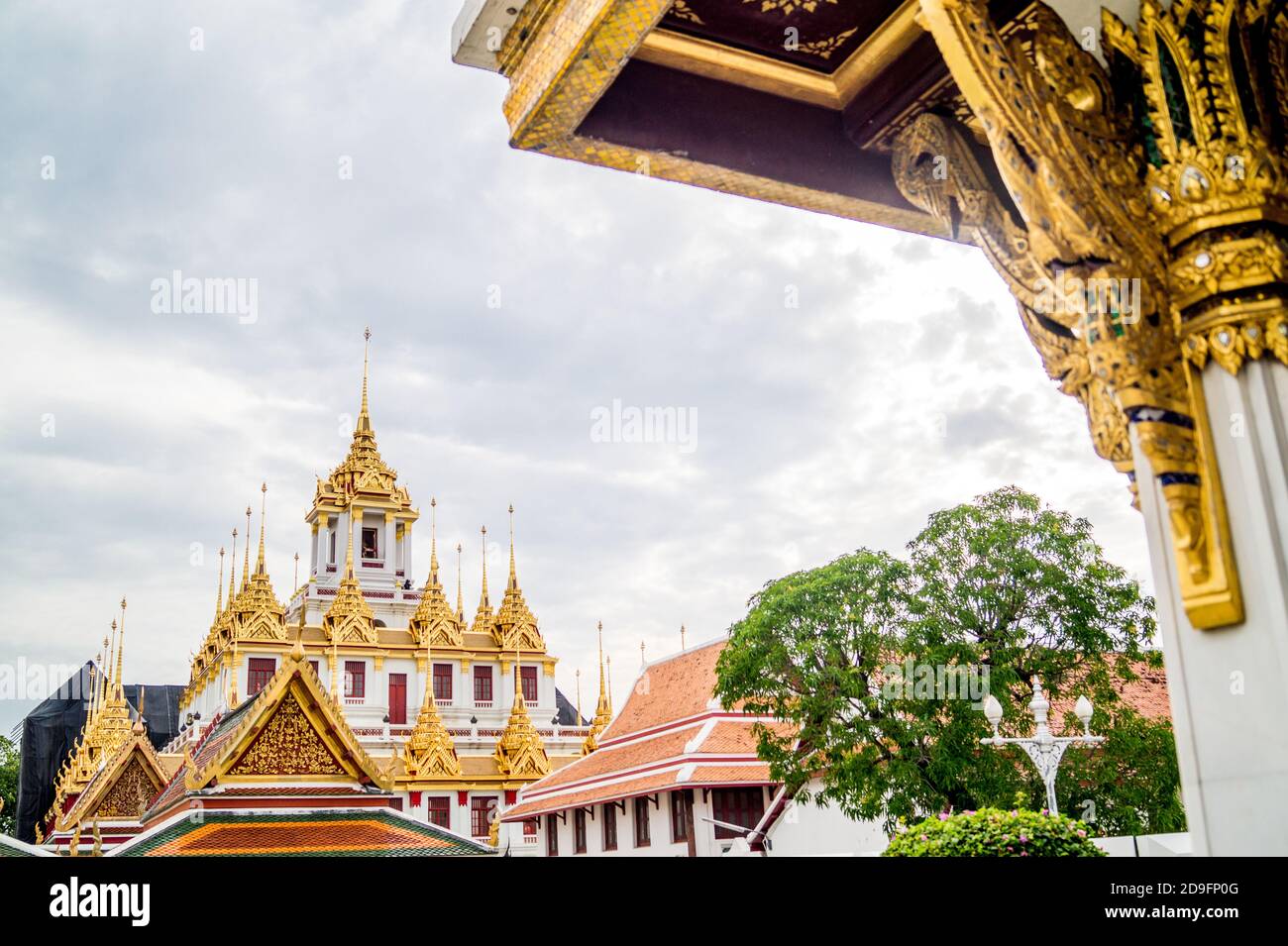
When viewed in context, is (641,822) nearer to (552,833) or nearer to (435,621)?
(552,833)

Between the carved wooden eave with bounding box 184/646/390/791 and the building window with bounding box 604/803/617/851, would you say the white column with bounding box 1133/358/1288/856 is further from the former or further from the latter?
the building window with bounding box 604/803/617/851

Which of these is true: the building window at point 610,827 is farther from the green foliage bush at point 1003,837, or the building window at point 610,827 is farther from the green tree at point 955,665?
the green foliage bush at point 1003,837

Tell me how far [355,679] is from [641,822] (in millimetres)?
21605

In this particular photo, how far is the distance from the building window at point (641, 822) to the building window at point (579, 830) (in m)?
2.92

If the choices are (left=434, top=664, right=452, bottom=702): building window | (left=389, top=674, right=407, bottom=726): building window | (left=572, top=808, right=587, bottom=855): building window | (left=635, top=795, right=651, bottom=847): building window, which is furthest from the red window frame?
(left=434, top=664, right=452, bottom=702): building window

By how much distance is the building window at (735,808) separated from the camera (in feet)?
76.4

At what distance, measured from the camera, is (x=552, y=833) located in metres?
30.0

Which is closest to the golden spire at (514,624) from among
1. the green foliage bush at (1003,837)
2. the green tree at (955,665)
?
the green tree at (955,665)

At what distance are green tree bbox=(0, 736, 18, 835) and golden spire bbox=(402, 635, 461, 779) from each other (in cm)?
2154

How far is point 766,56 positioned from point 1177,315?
179cm

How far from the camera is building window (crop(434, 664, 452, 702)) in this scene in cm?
4562

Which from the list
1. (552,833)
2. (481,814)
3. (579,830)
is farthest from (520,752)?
(579,830)
